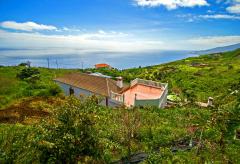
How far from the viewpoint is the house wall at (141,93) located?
3778cm

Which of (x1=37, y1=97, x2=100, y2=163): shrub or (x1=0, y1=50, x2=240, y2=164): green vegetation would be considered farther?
(x1=0, y1=50, x2=240, y2=164): green vegetation

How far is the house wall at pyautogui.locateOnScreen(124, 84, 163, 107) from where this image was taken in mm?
37775

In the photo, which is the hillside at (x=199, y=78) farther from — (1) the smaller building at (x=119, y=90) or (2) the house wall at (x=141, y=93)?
(2) the house wall at (x=141, y=93)

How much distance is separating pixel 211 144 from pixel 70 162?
1255cm

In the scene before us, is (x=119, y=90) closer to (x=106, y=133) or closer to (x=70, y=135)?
(x=106, y=133)

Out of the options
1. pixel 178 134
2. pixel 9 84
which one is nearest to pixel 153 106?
pixel 178 134

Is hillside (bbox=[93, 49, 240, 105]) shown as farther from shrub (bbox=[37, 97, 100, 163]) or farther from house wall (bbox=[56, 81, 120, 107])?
shrub (bbox=[37, 97, 100, 163])

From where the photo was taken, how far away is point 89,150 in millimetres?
12133

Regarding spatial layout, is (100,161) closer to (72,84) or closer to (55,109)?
(55,109)

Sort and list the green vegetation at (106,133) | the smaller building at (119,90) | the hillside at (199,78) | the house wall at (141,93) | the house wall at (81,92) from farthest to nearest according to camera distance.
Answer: the hillside at (199,78) → the house wall at (141,93) → the house wall at (81,92) → the smaller building at (119,90) → the green vegetation at (106,133)

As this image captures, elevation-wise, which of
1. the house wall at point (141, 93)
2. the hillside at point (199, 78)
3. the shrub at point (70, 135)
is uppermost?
the shrub at point (70, 135)

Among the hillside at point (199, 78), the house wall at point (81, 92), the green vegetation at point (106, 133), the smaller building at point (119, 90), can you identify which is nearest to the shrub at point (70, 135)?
the green vegetation at point (106, 133)

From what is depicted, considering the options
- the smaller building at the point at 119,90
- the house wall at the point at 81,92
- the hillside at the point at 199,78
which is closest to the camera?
the smaller building at the point at 119,90

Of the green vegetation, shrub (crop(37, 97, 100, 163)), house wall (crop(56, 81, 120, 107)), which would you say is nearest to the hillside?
the green vegetation
